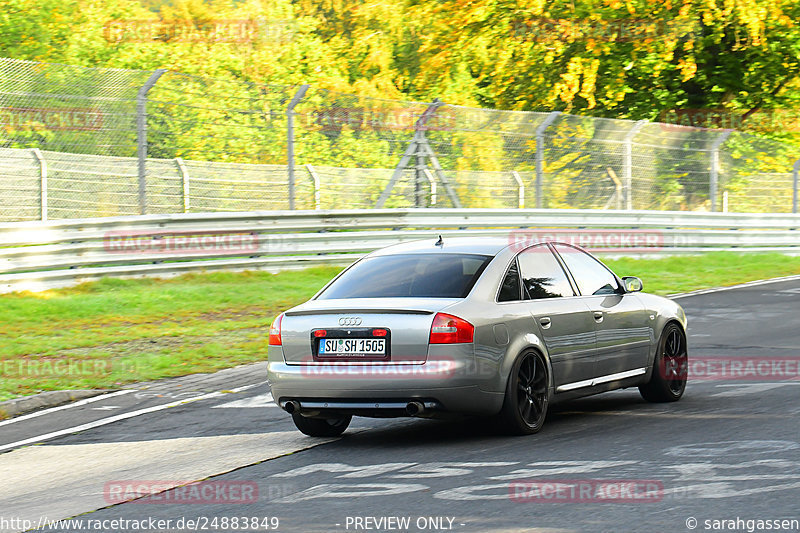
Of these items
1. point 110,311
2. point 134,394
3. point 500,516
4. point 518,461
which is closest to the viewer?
point 500,516

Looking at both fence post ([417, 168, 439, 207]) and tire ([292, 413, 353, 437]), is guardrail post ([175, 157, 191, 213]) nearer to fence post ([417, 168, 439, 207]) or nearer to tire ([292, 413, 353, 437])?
fence post ([417, 168, 439, 207])

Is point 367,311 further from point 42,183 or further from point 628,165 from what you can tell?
point 628,165

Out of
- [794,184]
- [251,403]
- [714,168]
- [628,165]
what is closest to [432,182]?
[628,165]

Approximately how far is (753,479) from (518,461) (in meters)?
1.43

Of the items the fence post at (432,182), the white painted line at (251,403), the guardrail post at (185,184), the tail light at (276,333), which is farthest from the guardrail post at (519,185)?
the tail light at (276,333)

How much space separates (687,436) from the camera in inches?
309

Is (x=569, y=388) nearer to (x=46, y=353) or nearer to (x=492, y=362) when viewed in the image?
(x=492, y=362)

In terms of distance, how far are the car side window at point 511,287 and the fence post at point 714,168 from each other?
62.5 feet

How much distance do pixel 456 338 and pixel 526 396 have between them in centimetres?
82

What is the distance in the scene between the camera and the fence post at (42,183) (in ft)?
54.9

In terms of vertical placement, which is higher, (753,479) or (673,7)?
(673,7)

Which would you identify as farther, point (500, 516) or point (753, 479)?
point (753, 479)

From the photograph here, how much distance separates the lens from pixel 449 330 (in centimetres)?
758

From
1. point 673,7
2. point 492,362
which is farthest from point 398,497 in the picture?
point 673,7
